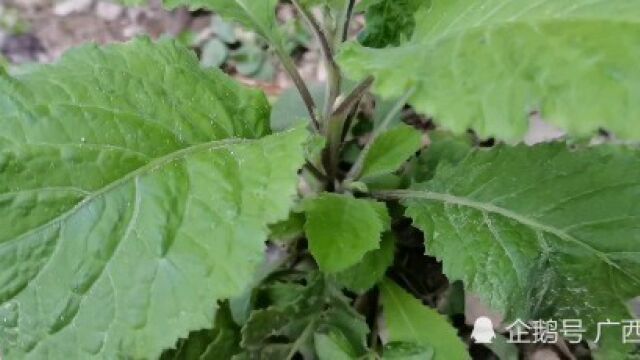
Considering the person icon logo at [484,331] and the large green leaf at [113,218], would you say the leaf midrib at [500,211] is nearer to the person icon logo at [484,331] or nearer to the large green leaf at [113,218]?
the person icon logo at [484,331]

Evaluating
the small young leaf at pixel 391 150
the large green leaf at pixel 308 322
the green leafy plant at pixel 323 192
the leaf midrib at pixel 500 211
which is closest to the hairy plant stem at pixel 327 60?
the green leafy plant at pixel 323 192

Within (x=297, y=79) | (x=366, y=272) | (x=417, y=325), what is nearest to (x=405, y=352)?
(x=417, y=325)

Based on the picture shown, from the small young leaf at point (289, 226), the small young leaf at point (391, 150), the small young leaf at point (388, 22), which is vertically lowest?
the small young leaf at point (289, 226)

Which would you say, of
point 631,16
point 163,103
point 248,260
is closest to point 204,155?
point 163,103

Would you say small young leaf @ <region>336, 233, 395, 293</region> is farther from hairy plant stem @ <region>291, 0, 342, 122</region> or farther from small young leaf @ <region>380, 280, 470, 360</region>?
hairy plant stem @ <region>291, 0, 342, 122</region>

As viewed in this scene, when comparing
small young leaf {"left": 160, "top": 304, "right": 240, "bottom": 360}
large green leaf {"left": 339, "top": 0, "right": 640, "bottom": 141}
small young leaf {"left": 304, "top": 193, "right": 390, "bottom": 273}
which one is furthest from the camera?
small young leaf {"left": 160, "top": 304, "right": 240, "bottom": 360}

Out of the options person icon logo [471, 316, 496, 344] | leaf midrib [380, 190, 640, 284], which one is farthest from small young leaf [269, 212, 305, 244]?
person icon logo [471, 316, 496, 344]
